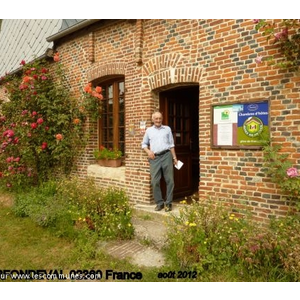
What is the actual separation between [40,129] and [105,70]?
2402mm

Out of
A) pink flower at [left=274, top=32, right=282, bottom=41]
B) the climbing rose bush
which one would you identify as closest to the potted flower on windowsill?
the climbing rose bush

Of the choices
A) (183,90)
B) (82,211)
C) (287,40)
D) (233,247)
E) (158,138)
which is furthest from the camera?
(183,90)

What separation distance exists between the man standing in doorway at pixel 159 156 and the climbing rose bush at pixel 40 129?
103 inches

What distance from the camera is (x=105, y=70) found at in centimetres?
645

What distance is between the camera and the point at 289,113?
390cm

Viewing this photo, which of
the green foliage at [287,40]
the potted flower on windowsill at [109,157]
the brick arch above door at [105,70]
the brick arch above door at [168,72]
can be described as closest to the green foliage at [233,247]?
the green foliage at [287,40]

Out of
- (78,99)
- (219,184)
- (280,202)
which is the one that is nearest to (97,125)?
(78,99)

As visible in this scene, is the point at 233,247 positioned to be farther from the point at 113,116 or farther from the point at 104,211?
the point at 113,116

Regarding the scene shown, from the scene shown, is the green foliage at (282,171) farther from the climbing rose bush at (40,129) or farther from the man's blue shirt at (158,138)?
the climbing rose bush at (40,129)

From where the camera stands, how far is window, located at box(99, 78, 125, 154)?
660cm

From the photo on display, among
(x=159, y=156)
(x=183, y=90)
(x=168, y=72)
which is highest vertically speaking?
(x=168, y=72)

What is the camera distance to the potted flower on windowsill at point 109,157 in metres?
6.45

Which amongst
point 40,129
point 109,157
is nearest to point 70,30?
point 40,129

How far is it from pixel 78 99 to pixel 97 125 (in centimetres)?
92
